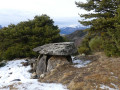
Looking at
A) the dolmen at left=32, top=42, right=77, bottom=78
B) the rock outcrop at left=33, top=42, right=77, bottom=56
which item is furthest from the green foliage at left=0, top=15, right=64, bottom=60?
the rock outcrop at left=33, top=42, right=77, bottom=56

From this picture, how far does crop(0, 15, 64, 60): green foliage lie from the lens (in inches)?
481

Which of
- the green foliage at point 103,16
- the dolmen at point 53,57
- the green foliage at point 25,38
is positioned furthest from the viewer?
the green foliage at point 25,38

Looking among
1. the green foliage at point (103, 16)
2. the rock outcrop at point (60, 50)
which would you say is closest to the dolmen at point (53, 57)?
the rock outcrop at point (60, 50)

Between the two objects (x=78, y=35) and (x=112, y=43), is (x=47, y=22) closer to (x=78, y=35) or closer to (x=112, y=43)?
(x=112, y=43)

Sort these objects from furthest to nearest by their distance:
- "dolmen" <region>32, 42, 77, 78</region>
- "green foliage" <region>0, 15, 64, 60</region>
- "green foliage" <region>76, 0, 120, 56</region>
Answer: "green foliage" <region>0, 15, 64, 60</region>, "green foliage" <region>76, 0, 120, 56</region>, "dolmen" <region>32, 42, 77, 78</region>

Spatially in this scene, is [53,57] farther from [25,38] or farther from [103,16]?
[25,38]

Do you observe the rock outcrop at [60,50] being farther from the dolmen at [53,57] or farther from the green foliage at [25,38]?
the green foliage at [25,38]

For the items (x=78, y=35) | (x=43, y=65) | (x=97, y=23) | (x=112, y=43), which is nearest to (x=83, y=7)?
(x=97, y=23)

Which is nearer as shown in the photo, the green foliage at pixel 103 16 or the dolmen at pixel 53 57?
the dolmen at pixel 53 57

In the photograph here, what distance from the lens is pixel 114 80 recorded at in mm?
4199

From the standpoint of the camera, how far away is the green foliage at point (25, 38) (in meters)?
12.2

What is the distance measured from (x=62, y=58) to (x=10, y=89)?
4347 mm

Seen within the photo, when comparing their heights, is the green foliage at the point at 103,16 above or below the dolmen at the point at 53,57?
above

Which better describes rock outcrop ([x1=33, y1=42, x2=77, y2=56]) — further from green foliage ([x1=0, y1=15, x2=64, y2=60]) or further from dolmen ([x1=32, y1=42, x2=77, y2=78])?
green foliage ([x1=0, y1=15, x2=64, y2=60])
